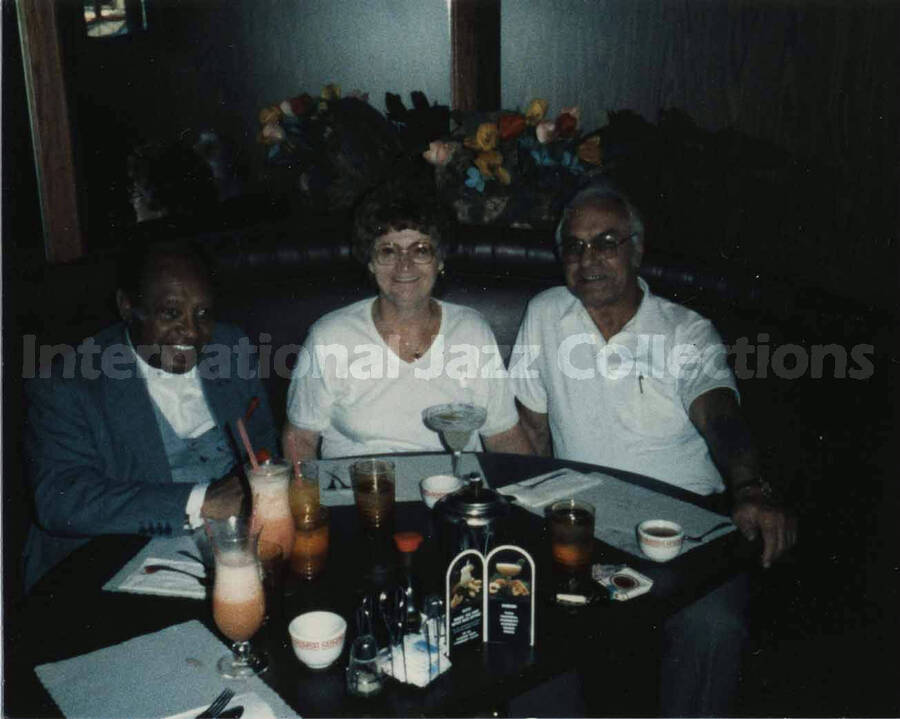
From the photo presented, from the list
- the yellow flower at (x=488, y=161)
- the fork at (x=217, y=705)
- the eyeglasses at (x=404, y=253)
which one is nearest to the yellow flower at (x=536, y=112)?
the yellow flower at (x=488, y=161)

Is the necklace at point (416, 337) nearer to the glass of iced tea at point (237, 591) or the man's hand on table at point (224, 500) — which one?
the man's hand on table at point (224, 500)

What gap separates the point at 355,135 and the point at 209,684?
2685 mm

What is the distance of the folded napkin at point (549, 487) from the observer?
5.87 feet

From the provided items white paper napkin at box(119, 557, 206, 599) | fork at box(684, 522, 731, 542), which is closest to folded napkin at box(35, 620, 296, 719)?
white paper napkin at box(119, 557, 206, 599)

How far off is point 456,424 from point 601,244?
2.93 ft

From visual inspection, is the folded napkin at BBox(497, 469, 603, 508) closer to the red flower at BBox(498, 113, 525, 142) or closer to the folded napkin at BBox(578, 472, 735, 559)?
the folded napkin at BBox(578, 472, 735, 559)

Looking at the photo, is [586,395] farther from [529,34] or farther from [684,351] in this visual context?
[529,34]

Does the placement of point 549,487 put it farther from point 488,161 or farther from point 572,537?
point 488,161

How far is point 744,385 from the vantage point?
2.60 metres

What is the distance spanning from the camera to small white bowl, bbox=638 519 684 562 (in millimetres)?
1504

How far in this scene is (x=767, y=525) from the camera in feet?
5.32

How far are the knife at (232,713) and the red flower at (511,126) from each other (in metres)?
2.72

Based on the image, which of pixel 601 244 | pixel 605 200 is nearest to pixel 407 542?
pixel 601 244

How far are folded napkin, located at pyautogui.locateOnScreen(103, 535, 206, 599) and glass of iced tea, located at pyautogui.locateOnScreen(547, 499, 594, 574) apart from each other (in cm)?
65
